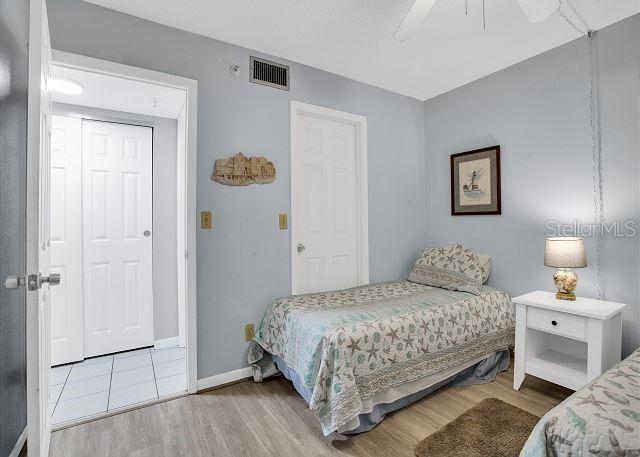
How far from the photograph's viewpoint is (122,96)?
2668 millimetres

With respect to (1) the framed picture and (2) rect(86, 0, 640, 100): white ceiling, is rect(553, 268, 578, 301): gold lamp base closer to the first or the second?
(1) the framed picture

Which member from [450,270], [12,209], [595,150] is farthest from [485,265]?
[12,209]

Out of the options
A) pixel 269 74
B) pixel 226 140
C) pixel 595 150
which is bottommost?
pixel 595 150

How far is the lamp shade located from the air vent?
2304 mm

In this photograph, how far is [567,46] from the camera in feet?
8.13

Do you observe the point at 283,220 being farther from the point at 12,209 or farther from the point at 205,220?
the point at 12,209

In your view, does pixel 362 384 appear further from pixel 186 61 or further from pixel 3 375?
pixel 186 61

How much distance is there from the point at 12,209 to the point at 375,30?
243 cm

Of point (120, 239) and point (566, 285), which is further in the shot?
point (120, 239)

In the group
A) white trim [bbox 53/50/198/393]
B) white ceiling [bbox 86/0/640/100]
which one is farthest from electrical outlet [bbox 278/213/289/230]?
white ceiling [bbox 86/0/640/100]

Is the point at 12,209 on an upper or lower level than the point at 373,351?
upper

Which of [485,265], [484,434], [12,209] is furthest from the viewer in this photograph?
[485,265]

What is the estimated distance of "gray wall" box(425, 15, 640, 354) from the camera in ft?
7.25

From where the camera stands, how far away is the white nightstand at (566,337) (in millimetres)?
1947
